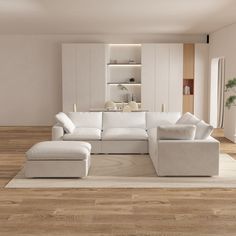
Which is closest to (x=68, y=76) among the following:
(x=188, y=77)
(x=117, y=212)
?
(x=188, y=77)

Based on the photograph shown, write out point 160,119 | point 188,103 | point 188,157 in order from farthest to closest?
1. point 188,103
2. point 160,119
3. point 188,157

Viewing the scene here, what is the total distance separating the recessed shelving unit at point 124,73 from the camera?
12.5m

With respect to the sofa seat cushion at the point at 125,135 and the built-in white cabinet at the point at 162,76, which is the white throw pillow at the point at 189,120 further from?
the built-in white cabinet at the point at 162,76

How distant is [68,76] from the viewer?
1209 centimetres

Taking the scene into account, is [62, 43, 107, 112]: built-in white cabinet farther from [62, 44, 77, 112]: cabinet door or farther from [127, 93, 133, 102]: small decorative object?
[127, 93, 133, 102]: small decorative object

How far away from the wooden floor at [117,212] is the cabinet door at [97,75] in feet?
20.5

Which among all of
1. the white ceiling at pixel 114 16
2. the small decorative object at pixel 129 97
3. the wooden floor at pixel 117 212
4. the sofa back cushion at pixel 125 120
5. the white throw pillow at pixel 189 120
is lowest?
the wooden floor at pixel 117 212

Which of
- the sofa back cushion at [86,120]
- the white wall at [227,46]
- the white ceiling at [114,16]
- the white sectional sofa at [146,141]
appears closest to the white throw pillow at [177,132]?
the white sectional sofa at [146,141]

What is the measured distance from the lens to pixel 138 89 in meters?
12.7

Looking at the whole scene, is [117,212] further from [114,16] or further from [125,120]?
[114,16]

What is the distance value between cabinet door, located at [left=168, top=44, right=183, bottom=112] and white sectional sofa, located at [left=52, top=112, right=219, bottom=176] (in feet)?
11.8

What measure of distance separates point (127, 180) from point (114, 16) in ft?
12.7

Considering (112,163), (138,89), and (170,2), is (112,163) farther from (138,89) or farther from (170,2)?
(138,89)

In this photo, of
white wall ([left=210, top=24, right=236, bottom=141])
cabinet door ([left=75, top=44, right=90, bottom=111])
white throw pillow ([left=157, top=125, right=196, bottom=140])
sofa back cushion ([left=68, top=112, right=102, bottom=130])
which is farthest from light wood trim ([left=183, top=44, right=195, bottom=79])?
white throw pillow ([left=157, top=125, right=196, bottom=140])
